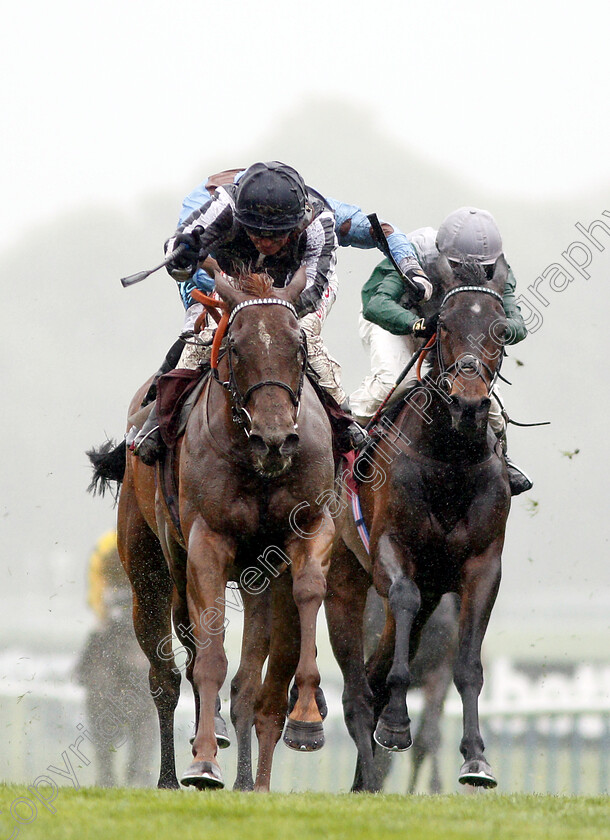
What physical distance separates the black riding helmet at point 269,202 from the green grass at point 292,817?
8.36ft

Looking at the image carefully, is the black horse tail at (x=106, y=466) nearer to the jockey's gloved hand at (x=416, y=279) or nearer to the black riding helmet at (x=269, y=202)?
the jockey's gloved hand at (x=416, y=279)

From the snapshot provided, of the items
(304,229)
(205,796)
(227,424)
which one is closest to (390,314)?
(304,229)

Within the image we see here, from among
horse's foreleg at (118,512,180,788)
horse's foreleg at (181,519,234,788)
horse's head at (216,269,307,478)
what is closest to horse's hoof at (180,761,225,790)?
horse's foreleg at (181,519,234,788)

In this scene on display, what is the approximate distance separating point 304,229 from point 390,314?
1.16 meters

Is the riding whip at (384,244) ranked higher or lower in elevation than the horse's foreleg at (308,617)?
higher

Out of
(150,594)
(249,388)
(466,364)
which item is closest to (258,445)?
(249,388)

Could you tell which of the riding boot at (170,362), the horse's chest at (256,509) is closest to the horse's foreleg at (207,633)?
the horse's chest at (256,509)

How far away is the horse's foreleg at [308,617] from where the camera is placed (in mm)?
5965

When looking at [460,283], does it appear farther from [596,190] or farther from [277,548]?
[596,190]

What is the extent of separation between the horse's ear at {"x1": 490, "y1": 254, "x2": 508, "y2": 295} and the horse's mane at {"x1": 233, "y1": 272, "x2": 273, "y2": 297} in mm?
1459

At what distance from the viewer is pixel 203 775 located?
5.81 metres

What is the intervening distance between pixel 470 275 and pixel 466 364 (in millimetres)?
570

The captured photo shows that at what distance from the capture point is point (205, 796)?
554cm

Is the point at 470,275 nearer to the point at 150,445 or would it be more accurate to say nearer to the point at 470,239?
the point at 470,239
